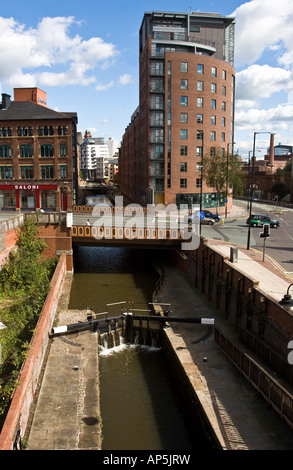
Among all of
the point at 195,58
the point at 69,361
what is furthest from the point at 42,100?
the point at 69,361

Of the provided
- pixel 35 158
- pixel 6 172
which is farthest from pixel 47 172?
pixel 6 172

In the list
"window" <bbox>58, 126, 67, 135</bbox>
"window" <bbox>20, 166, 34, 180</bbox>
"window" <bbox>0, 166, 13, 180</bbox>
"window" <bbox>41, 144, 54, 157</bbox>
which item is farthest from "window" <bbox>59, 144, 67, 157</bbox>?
"window" <bbox>0, 166, 13, 180</bbox>

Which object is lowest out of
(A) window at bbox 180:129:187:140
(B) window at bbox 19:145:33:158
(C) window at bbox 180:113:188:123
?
(B) window at bbox 19:145:33:158

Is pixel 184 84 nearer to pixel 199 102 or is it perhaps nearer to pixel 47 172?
pixel 199 102

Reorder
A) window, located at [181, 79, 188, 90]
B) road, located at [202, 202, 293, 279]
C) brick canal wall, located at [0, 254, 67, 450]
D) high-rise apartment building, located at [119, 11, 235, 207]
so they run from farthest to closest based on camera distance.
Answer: window, located at [181, 79, 188, 90] < high-rise apartment building, located at [119, 11, 235, 207] < road, located at [202, 202, 293, 279] < brick canal wall, located at [0, 254, 67, 450]

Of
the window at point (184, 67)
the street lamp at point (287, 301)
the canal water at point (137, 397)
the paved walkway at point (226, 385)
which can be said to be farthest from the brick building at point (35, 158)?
the street lamp at point (287, 301)

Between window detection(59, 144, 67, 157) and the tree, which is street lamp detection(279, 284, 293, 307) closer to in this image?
the tree

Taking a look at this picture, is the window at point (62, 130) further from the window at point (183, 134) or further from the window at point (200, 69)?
the window at point (200, 69)

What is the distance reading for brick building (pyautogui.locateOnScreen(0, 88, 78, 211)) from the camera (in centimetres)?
5641

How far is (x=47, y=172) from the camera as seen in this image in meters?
57.5

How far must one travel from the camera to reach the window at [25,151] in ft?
187

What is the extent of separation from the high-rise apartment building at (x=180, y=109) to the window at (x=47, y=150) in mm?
14364

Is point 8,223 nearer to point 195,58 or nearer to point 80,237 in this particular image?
point 80,237

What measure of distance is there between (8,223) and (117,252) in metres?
15.9
